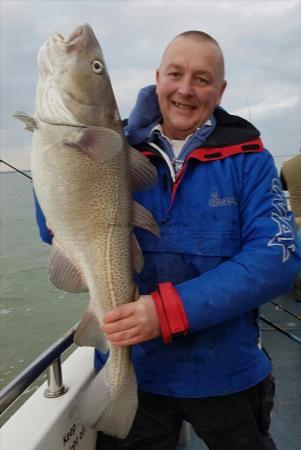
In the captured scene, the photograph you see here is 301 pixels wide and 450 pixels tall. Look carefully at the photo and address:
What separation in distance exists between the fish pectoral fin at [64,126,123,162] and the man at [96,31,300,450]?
338 mm

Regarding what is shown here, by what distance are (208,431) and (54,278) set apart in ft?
3.35

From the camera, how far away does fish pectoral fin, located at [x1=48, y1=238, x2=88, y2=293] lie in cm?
187

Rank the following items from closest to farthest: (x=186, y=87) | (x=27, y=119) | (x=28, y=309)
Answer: (x=27, y=119) → (x=186, y=87) → (x=28, y=309)

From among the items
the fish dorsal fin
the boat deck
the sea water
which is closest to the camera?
the fish dorsal fin

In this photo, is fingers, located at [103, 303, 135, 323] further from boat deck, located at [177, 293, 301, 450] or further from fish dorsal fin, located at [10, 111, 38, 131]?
boat deck, located at [177, 293, 301, 450]

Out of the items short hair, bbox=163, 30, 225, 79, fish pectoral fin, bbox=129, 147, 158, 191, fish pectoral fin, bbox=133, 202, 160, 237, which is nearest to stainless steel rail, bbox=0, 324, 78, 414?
fish pectoral fin, bbox=133, 202, 160, 237

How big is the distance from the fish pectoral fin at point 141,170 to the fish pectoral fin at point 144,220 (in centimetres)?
12

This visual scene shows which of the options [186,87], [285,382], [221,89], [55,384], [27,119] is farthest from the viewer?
[285,382]

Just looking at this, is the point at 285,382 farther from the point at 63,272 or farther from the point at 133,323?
the point at 63,272

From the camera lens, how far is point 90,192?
1.81m

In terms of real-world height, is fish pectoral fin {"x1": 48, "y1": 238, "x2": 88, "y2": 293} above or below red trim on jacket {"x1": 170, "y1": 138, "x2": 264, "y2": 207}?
below

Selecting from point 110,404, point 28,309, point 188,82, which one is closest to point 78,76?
point 188,82

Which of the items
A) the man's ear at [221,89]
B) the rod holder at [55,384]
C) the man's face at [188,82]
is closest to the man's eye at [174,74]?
the man's face at [188,82]

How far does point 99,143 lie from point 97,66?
327mm
